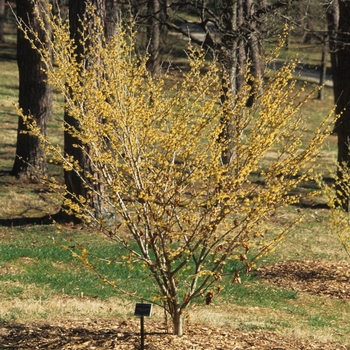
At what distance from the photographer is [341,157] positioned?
1639 cm

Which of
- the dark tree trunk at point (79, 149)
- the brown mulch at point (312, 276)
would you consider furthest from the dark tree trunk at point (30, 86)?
the brown mulch at point (312, 276)

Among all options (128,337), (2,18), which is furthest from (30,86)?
(2,18)

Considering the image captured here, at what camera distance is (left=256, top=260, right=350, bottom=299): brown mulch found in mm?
11281

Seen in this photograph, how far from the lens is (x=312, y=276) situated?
39.0 feet

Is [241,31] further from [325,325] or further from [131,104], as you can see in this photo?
[131,104]

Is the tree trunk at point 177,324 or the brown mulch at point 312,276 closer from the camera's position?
the tree trunk at point 177,324

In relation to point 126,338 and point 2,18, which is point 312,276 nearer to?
point 126,338

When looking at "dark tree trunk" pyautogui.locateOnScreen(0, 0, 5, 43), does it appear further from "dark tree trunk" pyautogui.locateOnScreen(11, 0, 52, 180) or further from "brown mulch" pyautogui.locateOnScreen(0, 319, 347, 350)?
"brown mulch" pyautogui.locateOnScreen(0, 319, 347, 350)

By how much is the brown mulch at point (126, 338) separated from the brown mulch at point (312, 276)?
3293mm

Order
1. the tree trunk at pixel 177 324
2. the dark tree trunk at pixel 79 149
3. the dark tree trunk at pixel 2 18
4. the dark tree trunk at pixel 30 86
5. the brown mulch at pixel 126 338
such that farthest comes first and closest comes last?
the dark tree trunk at pixel 2 18 < the dark tree trunk at pixel 30 86 < the dark tree trunk at pixel 79 149 < the tree trunk at pixel 177 324 < the brown mulch at pixel 126 338

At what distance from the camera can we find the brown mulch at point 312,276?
1128 cm

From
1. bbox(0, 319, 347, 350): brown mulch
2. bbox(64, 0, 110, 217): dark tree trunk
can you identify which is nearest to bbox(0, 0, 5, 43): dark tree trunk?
bbox(64, 0, 110, 217): dark tree trunk

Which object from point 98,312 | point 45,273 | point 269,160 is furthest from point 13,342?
point 269,160

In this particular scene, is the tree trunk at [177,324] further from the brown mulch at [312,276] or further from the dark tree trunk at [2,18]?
the dark tree trunk at [2,18]
